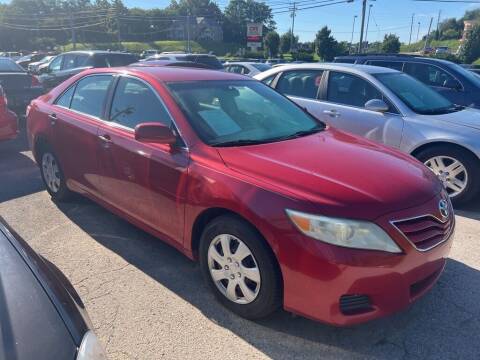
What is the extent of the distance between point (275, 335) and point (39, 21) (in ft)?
314

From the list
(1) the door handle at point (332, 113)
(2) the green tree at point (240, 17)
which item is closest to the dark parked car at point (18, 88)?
(1) the door handle at point (332, 113)

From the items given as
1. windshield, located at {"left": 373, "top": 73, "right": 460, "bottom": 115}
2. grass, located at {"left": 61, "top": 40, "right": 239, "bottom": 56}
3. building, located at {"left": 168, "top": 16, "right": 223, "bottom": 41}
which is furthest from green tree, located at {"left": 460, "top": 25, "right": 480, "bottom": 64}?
building, located at {"left": 168, "top": 16, "right": 223, "bottom": 41}

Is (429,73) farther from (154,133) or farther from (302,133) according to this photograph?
(154,133)

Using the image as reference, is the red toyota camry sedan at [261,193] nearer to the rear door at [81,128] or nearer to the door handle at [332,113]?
the rear door at [81,128]

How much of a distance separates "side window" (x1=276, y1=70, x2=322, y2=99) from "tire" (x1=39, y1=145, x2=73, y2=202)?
3452mm

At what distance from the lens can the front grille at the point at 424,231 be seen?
231cm

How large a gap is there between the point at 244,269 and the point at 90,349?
1.22 m

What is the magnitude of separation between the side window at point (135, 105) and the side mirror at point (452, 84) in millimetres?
6163

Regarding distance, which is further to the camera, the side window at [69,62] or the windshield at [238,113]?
the side window at [69,62]

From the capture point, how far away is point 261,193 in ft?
7.88

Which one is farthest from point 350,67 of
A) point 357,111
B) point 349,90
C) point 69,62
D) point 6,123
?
point 69,62

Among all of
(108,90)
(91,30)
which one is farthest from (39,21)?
(108,90)

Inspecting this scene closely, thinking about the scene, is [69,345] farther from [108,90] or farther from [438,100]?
[438,100]

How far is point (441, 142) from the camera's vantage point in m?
4.75
